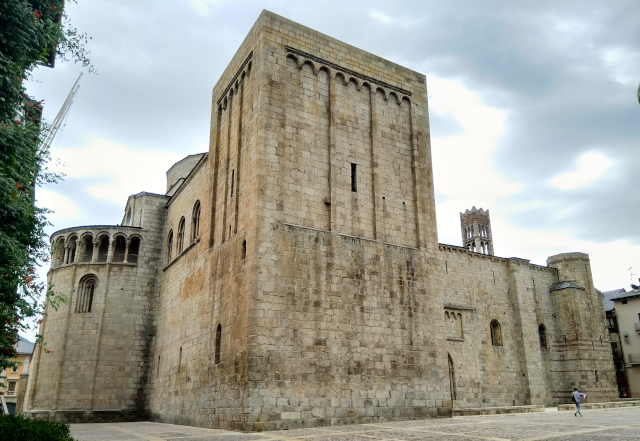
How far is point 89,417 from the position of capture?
79.1 feet

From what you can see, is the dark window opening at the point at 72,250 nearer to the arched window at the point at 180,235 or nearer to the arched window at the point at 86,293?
the arched window at the point at 86,293

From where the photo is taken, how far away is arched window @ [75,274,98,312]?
2636cm

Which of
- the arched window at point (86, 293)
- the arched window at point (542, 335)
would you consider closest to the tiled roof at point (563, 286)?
the arched window at point (542, 335)

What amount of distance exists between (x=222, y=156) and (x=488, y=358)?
66.6 ft

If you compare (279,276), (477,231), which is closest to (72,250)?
(279,276)

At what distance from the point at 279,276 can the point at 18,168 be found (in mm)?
8131

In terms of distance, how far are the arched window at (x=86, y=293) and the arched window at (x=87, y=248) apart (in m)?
1.24

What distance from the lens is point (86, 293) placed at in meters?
26.8

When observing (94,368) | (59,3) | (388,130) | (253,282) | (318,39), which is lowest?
(94,368)

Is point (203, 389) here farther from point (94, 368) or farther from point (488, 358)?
point (488, 358)

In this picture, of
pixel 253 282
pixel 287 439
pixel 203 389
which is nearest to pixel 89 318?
pixel 203 389

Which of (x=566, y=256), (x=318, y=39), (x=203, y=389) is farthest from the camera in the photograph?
(x=566, y=256)

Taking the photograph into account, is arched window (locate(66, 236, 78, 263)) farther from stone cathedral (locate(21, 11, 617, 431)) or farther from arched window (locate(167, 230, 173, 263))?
arched window (locate(167, 230, 173, 263))

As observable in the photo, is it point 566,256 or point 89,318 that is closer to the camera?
point 89,318
